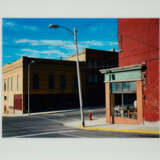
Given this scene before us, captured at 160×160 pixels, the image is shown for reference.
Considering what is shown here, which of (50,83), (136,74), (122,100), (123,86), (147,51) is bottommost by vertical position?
(122,100)

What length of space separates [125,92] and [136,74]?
4.96 feet

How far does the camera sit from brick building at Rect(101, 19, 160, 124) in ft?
43.1

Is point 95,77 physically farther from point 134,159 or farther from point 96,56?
point 134,159

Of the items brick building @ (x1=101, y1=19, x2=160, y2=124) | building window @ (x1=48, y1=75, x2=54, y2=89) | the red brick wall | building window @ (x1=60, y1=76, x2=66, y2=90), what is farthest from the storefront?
building window @ (x1=60, y1=76, x2=66, y2=90)

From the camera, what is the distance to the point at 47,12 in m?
12.2

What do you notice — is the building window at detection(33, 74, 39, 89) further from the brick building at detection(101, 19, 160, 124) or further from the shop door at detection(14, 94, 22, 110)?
the brick building at detection(101, 19, 160, 124)

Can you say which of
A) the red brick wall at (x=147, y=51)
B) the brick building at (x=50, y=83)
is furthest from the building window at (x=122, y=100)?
the brick building at (x=50, y=83)

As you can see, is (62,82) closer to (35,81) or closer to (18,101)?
(35,81)

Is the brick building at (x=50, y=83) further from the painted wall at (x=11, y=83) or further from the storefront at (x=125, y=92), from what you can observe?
the storefront at (x=125, y=92)

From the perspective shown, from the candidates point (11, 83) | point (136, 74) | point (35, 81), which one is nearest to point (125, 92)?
point (136, 74)

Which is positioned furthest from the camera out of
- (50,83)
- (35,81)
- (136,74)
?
(50,83)

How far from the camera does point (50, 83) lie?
30.5 m

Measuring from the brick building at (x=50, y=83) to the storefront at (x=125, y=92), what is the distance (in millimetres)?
15244

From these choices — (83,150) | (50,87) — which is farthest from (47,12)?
(50,87)
